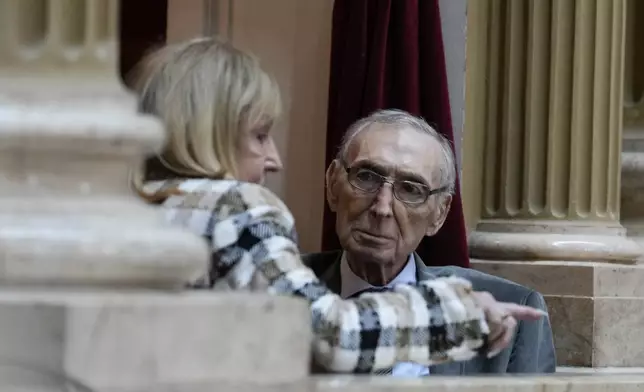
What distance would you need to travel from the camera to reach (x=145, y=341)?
1.01 metres

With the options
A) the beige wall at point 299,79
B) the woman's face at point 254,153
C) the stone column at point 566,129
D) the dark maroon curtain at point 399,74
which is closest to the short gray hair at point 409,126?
the dark maroon curtain at point 399,74

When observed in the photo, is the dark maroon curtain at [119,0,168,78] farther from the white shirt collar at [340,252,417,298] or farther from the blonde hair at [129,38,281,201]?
the blonde hair at [129,38,281,201]

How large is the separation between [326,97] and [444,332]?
2291 millimetres

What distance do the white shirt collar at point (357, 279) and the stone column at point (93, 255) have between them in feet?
3.62

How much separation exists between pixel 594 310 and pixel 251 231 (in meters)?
1.77

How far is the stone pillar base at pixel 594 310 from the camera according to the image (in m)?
2.83

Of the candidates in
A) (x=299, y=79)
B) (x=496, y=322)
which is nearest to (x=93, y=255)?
(x=496, y=322)

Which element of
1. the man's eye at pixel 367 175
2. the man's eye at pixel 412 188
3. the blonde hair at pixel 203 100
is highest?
the blonde hair at pixel 203 100

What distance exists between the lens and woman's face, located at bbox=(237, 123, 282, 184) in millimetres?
1454

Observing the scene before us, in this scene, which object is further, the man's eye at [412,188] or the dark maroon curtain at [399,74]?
the dark maroon curtain at [399,74]

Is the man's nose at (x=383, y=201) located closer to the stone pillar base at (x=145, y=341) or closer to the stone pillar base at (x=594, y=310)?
the stone pillar base at (x=594, y=310)

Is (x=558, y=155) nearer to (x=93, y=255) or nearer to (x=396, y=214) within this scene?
(x=396, y=214)

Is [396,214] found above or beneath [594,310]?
above

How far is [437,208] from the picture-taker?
89.7 inches
